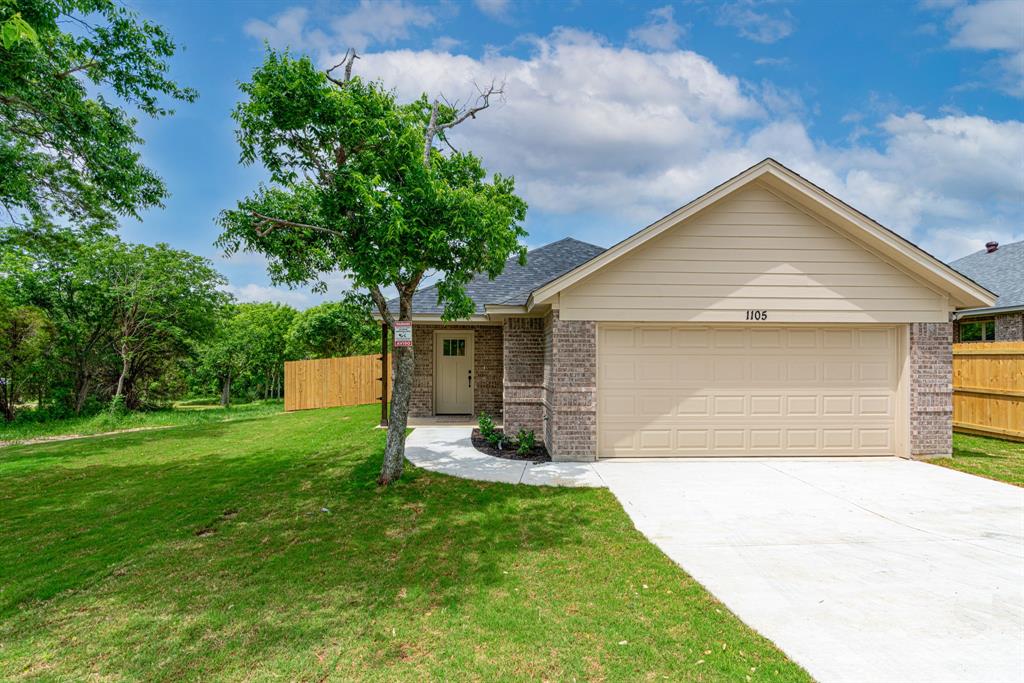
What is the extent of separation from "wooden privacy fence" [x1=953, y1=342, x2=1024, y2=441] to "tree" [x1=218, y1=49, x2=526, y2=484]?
1075cm

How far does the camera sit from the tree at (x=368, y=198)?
236 inches

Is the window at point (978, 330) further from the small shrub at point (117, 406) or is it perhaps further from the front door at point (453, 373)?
the small shrub at point (117, 406)

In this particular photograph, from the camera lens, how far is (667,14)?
881 cm

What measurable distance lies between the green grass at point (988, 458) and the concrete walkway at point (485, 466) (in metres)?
6.18

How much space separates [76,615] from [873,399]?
36.0 feet

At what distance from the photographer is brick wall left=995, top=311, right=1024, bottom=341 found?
13.1 meters

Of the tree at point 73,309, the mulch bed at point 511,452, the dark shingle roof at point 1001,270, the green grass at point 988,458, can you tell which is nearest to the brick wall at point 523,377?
the mulch bed at point 511,452

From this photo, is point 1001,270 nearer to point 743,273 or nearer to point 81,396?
point 743,273

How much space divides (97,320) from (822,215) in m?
21.8

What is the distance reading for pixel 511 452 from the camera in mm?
8906

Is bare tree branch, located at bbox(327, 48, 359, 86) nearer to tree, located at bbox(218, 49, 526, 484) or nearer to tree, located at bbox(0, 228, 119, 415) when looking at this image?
tree, located at bbox(218, 49, 526, 484)

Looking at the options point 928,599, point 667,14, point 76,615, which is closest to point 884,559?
point 928,599

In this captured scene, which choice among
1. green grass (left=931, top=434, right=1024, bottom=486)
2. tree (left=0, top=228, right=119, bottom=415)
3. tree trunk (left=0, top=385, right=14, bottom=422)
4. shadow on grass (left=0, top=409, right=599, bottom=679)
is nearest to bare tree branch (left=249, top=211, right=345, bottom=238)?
shadow on grass (left=0, top=409, right=599, bottom=679)

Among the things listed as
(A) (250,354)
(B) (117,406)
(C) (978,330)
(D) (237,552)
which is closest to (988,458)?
(C) (978,330)
